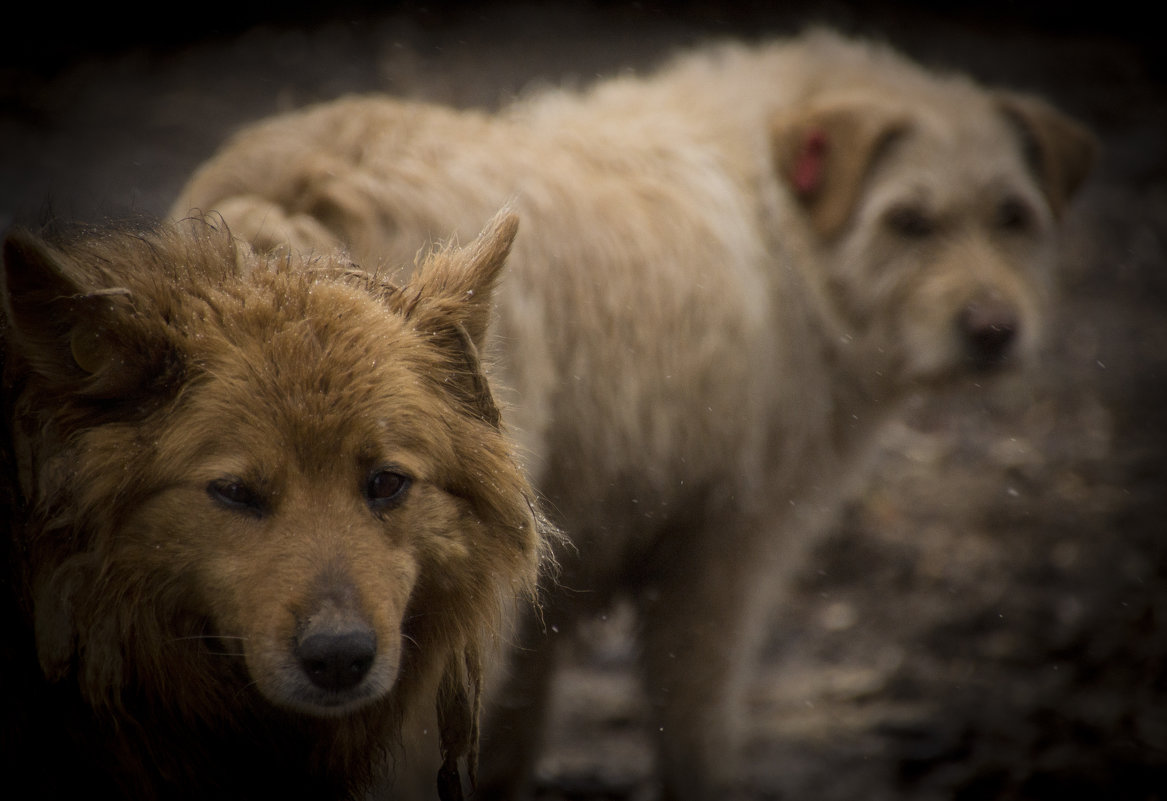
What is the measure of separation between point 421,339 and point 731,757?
283 cm

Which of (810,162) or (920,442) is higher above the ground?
(810,162)

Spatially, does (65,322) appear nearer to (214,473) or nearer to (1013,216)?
(214,473)

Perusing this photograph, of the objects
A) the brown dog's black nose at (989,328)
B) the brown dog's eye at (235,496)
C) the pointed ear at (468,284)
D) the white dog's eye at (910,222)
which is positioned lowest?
the brown dog's black nose at (989,328)

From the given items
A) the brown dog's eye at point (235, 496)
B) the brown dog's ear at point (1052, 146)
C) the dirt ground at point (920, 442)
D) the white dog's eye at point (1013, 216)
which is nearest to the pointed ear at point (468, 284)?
the brown dog's eye at point (235, 496)

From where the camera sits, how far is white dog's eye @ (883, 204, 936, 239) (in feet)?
12.6

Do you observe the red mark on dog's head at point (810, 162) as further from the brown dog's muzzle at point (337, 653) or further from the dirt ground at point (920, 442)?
the brown dog's muzzle at point (337, 653)

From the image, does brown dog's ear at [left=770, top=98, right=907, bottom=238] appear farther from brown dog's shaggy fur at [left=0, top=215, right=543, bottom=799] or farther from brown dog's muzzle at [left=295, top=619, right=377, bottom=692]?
brown dog's muzzle at [left=295, top=619, right=377, bottom=692]

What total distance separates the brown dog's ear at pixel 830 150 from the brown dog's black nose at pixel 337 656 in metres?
2.68

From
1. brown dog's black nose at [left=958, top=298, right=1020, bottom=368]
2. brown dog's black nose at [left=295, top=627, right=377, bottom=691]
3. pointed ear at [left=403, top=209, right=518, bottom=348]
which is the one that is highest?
pointed ear at [left=403, top=209, right=518, bottom=348]

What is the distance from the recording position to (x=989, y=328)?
149 inches

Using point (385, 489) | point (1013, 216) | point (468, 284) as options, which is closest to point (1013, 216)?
point (1013, 216)

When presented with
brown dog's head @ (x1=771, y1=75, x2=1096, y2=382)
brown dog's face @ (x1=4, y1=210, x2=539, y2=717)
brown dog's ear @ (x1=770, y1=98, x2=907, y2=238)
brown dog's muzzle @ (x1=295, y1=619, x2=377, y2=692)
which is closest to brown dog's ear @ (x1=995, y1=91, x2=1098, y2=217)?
brown dog's head @ (x1=771, y1=75, x2=1096, y2=382)

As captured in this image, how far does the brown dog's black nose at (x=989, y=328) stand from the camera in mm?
3770

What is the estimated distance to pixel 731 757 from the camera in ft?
14.0
